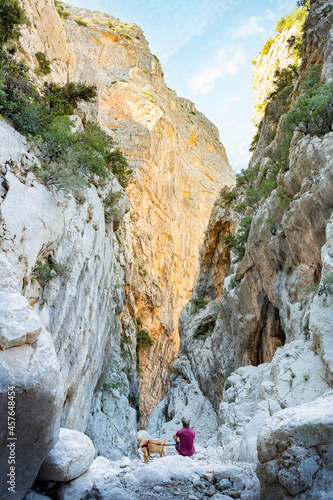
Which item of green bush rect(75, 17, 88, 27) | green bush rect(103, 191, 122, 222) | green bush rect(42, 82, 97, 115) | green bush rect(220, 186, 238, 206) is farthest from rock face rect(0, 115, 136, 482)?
green bush rect(75, 17, 88, 27)

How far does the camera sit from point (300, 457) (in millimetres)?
3418

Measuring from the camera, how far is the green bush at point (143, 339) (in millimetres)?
33250

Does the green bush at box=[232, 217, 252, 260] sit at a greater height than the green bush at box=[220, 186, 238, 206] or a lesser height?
lesser

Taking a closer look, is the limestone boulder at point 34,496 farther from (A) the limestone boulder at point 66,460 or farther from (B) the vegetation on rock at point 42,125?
(B) the vegetation on rock at point 42,125

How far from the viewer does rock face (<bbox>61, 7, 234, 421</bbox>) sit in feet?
117

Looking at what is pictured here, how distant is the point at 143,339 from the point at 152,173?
69.7ft

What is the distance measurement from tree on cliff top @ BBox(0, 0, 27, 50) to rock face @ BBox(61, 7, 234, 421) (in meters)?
19.8

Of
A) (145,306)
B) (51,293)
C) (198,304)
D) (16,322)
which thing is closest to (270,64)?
(198,304)

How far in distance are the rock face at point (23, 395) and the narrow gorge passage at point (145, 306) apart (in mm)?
18

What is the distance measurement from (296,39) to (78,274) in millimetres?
26556

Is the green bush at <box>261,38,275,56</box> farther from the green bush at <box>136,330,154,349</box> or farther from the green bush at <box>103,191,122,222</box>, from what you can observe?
the green bush at <box>136,330,154,349</box>

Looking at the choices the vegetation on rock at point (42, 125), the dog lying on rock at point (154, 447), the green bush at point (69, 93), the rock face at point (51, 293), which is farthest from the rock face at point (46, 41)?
the dog lying on rock at point (154, 447)

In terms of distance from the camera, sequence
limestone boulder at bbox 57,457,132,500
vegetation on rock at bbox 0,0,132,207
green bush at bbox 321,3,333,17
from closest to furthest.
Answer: limestone boulder at bbox 57,457,132,500, vegetation on rock at bbox 0,0,132,207, green bush at bbox 321,3,333,17

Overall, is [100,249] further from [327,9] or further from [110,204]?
[327,9]
